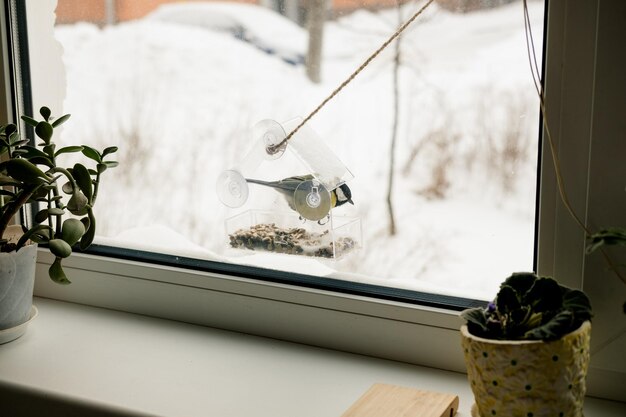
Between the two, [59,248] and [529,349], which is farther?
[59,248]

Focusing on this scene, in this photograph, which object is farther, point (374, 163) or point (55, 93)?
point (55, 93)

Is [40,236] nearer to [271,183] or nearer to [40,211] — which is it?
[40,211]

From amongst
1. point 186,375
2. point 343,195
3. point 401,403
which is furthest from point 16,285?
point 401,403

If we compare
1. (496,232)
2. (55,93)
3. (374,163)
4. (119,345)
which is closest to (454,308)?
(496,232)

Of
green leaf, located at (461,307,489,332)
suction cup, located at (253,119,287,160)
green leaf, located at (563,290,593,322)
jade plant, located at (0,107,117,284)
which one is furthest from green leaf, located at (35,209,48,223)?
green leaf, located at (563,290,593,322)

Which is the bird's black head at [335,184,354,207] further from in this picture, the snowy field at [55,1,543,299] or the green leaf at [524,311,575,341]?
the green leaf at [524,311,575,341]

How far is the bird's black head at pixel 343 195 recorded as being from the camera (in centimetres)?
122

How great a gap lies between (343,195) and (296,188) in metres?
0.07

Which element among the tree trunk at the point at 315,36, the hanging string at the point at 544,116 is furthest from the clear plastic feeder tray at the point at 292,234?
the hanging string at the point at 544,116

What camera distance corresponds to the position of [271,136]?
125cm

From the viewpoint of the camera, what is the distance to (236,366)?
3.97 feet

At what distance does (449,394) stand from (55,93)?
0.90m

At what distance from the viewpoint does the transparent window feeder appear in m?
1.23

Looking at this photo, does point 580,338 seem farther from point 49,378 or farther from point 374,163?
point 49,378
